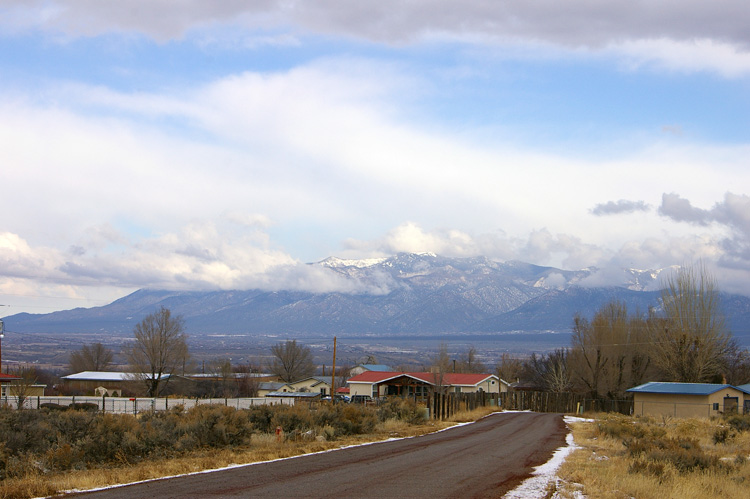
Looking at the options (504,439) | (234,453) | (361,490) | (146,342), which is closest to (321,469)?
(361,490)

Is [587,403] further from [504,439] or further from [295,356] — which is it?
[295,356]

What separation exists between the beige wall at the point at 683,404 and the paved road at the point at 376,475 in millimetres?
35903

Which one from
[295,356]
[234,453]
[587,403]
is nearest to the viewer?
[234,453]

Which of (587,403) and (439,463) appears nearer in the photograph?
(439,463)

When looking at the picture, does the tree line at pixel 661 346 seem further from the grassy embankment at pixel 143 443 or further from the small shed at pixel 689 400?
the grassy embankment at pixel 143 443

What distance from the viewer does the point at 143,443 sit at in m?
19.8

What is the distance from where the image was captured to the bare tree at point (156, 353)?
8206cm

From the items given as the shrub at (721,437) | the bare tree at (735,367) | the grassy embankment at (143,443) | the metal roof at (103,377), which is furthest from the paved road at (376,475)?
the metal roof at (103,377)

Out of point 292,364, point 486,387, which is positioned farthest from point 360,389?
point 292,364

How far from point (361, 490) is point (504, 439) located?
15.6 metres

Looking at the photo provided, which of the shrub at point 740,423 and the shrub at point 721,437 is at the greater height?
the shrub at point 721,437

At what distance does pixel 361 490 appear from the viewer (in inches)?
538

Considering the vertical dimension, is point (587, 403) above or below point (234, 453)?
below

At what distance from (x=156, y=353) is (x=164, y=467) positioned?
2762 inches
